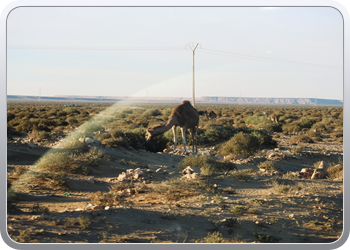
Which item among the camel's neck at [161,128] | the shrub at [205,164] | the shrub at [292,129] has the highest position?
the camel's neck at [161,128]

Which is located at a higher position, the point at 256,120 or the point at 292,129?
the point at 256,120

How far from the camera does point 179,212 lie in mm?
7910

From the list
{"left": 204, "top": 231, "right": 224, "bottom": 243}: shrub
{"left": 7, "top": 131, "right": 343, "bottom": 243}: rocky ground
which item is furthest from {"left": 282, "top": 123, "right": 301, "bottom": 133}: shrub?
{"left": 204, "top": 231, "right": 224, "bottom": 243}: shrub

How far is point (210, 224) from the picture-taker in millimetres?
7340

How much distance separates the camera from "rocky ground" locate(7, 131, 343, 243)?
653 centimetres

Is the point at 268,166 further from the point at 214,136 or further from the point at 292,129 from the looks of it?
the point at 292,129

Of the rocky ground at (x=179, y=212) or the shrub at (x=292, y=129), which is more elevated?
the shrub at (x=292, y=129)

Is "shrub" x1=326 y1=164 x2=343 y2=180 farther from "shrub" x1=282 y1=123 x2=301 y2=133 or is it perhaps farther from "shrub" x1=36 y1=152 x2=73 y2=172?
"shrub" x1=282 y1=123 x2=301 y2=133

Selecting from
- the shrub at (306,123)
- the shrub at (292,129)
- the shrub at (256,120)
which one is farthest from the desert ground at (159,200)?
the shrub at (256,120)

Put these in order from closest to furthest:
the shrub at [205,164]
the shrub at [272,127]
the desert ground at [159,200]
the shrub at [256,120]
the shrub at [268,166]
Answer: the desert ground at [159,200]
the shrub at [205,164]
the shrub at [268,166]
the shrub at [272,127]
the shrub at [256,120]

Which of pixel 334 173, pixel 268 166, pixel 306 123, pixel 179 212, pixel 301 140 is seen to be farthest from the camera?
pixel 306 123

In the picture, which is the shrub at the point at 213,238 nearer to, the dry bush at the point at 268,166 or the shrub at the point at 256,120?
the dry bush at the point at 268,166

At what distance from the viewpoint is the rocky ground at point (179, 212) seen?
653 cm

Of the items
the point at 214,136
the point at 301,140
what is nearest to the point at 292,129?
the point at 301,140
